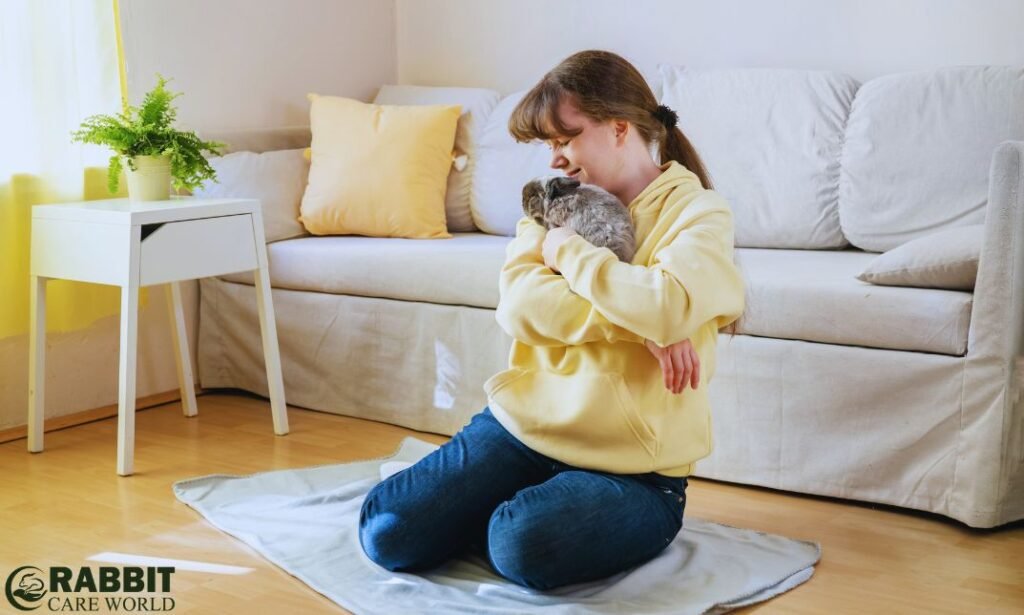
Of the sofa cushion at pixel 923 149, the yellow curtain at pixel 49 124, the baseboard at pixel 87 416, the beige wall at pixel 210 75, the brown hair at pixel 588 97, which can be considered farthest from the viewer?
the beige wall at pixel 210 75

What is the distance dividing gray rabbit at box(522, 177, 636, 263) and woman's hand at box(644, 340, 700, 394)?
6.2 inches

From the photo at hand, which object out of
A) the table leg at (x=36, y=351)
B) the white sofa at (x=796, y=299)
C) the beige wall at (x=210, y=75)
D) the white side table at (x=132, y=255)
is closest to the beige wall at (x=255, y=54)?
the beige wall at (x=210, y=75)

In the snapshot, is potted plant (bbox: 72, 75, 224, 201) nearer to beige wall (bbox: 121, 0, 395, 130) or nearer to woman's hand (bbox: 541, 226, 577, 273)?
beige wall (bbox: 121, 0, 395, 130)

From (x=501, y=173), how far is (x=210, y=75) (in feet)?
2.64

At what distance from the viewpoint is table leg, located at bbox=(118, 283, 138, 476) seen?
2328 millimetres

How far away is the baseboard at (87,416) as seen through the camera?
265 cm

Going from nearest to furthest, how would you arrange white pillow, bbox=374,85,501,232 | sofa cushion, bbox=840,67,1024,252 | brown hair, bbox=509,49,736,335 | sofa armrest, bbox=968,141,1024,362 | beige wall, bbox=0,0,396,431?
1. brown hair, bbox=509,49,736,335
2. sofa armrest, bbox=968,141,1024,362
3. sofa cushion, bbox=840,67,1024,252
4. beige wall, bbox=0,0,396,431
5. white pillow, bbox=374,85,501,232

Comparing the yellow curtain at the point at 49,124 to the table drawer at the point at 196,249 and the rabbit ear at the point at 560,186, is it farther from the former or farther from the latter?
the rabbit ear at the point at 560,186

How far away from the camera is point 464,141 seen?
10.2ft

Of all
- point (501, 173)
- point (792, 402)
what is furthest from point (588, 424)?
point (501, 173)

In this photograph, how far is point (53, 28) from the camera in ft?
8.48

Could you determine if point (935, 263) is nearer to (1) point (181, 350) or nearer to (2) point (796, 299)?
(2) point (796, 299)

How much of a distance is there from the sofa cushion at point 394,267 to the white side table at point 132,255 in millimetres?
193

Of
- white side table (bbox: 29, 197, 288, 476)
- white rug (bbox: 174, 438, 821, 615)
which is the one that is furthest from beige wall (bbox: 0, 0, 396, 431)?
white rug (bbox: 174, 438, 821, 615)
